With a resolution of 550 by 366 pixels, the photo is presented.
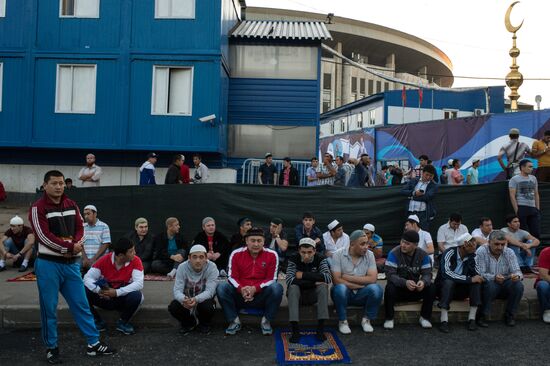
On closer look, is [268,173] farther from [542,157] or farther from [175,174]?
[542,157]

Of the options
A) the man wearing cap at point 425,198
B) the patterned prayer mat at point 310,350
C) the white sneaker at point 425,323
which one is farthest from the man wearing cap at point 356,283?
the man wearing cap at point 425,198

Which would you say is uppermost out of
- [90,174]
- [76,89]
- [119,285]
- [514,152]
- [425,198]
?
[76,89]

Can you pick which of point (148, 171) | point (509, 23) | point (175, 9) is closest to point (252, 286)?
point (148, 171)

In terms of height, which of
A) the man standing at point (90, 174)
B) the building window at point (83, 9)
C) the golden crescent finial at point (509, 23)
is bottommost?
the man standing at point (90, 174)

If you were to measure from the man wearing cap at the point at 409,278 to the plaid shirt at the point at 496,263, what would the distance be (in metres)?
0.88

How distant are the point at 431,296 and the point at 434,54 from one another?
204ft

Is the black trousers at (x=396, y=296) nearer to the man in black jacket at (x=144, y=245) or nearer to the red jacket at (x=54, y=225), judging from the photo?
the red jacket at (x=54, y=225)

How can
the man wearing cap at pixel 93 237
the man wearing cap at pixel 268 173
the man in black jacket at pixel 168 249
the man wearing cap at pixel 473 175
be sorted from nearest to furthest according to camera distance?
the man wearing cap at pixel 93 237 → the man in black jacket at pixel 168 249 → the man wearing cap at pixel 268 173 → the man wearing cap at pixel 473 175

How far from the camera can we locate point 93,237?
9.54m

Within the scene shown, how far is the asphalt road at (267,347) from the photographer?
5.95m

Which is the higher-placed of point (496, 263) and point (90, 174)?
point (90, 174)

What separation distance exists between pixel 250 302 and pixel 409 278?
7.55 ft

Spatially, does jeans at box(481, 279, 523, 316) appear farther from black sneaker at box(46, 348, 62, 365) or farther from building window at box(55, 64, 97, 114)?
building window at box(55, 64, 97, 114)

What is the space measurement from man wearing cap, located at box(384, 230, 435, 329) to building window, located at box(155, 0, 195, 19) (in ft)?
39.3
